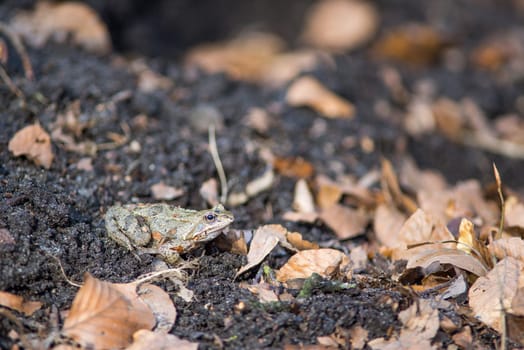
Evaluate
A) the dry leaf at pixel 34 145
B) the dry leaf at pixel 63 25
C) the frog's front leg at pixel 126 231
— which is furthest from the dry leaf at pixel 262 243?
the dry leaf at pixel 63 25

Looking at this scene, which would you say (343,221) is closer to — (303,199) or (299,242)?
(303,199)

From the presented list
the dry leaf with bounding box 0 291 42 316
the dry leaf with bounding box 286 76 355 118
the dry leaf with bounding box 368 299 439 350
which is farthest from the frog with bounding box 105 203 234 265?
the dry leaf with bounding box 286 76 355 118

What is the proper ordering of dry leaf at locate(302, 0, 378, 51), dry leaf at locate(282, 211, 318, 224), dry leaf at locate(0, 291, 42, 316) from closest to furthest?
dry leaf at locate(0, 291, 42, 316), dry leaf at locate(282, 211, 318, 224), dry leaf at locate(302, 0, 378, 51)

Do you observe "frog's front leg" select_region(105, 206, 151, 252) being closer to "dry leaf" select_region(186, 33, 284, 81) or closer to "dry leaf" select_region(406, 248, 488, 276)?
"dry leaf" select_region(406, 248, 488, 276)

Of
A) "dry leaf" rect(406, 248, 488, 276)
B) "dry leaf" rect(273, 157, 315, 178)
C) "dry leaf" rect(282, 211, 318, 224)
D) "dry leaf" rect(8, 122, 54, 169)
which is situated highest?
"dry leaf" rect(8, 122, 54, 169)

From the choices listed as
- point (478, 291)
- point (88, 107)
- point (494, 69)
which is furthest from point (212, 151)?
point (494, 69)

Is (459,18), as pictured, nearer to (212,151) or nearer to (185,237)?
(212,151)
